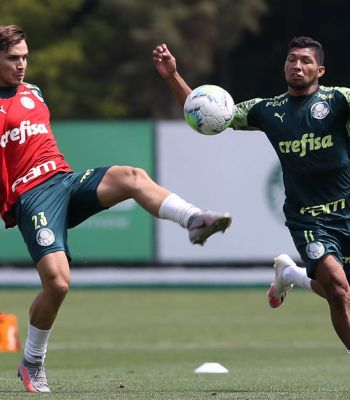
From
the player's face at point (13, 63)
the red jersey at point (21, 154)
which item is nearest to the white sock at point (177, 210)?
the red jersey at point (21, 154)

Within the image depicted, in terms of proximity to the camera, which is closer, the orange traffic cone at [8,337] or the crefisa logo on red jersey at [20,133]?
the crefisa logo on red jersey at [20,133]

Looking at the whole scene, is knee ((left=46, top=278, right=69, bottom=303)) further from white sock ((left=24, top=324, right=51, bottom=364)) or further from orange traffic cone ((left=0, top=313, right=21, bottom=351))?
orange traffic cone ((left=0, top=313, right=21, bottom=351))

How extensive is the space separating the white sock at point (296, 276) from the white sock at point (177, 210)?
7.55 ft

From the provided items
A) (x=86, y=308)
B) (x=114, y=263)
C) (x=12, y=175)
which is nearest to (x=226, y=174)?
(x=114, y=263)

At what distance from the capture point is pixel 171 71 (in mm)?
10664

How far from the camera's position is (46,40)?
42.4m

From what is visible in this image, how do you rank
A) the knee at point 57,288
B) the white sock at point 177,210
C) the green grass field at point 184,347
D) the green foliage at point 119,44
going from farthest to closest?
the green foliage at point 119,44 → the green grass field at point 184,347 → the knee at point 57,288 → the white sock at point 177,210

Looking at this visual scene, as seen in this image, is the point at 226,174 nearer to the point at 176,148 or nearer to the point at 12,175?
the point at 176,148

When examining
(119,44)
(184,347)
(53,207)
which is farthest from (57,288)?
(119,44)

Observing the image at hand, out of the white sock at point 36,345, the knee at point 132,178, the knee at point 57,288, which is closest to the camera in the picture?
the knee at point 132,178

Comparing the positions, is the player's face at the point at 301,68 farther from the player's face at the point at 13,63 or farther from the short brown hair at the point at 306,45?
the player's face at the point at 13,63

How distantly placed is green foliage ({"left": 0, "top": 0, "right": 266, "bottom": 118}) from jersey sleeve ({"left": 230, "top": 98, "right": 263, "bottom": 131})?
97.0 feet

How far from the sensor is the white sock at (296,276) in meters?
11.3

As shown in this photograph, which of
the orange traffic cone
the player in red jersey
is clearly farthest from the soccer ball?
the orange traffic cone
